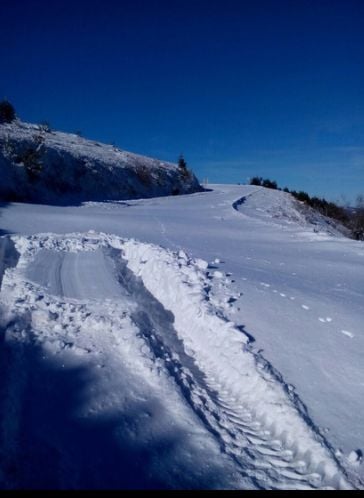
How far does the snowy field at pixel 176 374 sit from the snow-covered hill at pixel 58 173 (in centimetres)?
926

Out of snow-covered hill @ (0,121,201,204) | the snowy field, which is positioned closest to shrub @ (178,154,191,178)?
snow-covered hill @ (0,121,201,204)

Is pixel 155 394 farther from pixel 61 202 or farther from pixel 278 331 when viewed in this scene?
pixel 61 202

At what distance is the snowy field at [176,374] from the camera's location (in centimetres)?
247

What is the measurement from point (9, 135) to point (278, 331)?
53.9ft

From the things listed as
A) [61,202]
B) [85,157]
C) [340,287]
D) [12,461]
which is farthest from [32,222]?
[85,157]

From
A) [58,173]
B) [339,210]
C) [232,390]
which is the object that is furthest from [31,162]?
[339,210]

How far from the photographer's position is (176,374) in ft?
11.5

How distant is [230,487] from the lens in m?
2.34

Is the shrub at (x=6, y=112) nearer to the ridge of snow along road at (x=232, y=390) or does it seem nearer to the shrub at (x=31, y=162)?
the shrub at (x=31, y=162)

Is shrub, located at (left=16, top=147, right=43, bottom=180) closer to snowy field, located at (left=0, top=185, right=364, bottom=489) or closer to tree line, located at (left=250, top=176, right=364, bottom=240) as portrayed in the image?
snowy field, located at (left=0, top=185, right=364, bottom=489)

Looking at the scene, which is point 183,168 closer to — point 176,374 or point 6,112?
point 6,112

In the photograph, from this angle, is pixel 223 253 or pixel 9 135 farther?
pixel 9 135

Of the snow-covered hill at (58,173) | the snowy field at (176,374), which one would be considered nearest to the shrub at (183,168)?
the snow-covered hill at (58,173)

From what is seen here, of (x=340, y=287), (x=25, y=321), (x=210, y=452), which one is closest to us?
(x=210, y=452)
